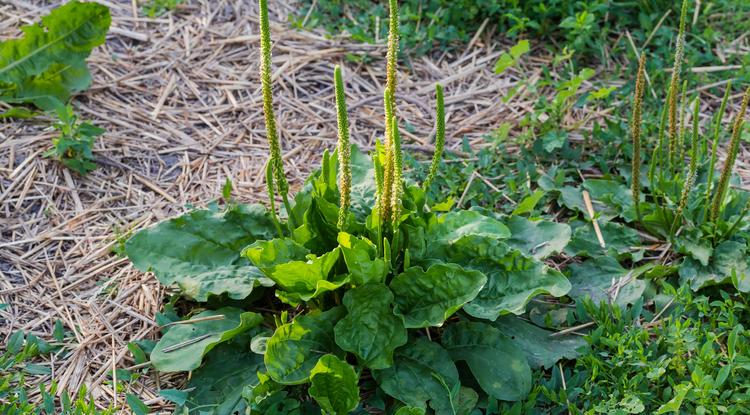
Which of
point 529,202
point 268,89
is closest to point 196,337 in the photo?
point 268,89

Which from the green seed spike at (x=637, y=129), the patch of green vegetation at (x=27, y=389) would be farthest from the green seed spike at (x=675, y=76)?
the patch of green vegetation at (x=27, y=389)

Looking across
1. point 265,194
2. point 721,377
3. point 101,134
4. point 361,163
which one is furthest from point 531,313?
point 101,134

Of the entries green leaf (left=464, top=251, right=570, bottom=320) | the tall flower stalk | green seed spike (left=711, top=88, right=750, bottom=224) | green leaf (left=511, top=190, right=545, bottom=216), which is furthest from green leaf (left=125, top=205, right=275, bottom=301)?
green seed spike (left=711, top=88, right=750, bottom=224)

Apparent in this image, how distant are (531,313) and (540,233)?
0.34m

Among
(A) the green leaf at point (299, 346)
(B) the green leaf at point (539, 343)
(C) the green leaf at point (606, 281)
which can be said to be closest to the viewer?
(A) the green leaf at point (299, 346)

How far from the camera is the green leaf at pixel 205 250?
9.14 ft

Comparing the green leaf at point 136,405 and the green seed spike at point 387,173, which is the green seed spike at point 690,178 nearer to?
the green seed spike at point 387,173

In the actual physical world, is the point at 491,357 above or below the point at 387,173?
below

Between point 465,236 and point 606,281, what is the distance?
71 cm

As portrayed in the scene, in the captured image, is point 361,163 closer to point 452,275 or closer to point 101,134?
point 452,275

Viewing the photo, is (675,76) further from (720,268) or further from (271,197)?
(271,197)

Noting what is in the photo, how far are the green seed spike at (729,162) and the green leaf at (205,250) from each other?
175cm

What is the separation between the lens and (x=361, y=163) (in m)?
3.23

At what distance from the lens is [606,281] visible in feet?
10.2
